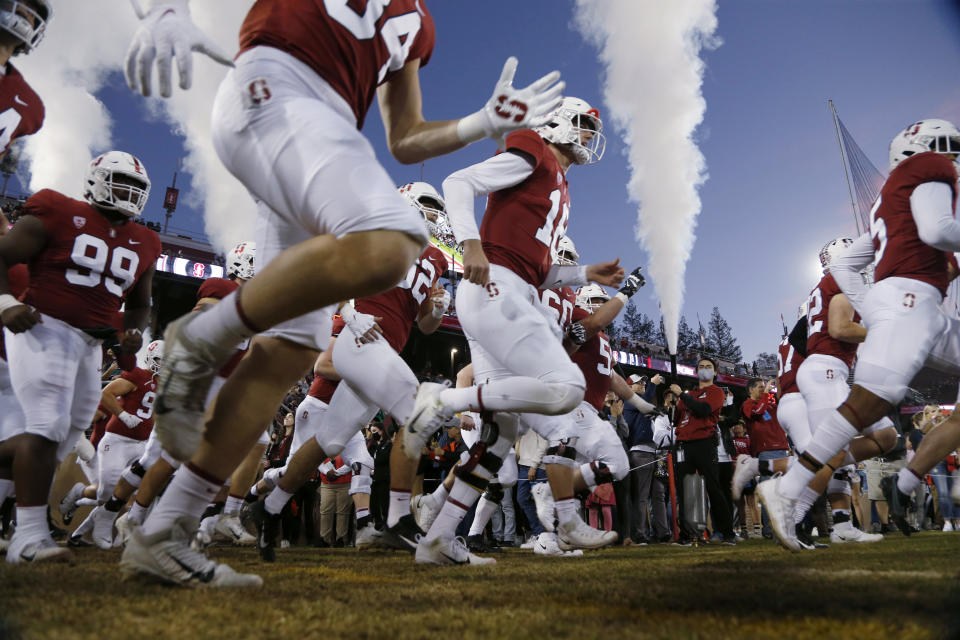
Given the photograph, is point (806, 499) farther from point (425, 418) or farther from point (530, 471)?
point (530, 471)

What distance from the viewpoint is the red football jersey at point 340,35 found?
1.74m

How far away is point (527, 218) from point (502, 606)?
2295 mm

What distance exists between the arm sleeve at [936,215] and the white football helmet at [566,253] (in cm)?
307

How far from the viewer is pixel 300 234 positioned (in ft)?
6.22

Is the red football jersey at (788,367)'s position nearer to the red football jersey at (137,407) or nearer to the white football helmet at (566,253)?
the white football helmet at (566,253)

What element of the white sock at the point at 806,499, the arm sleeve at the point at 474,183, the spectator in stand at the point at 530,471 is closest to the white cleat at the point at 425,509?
the arm sleeve at the point at 474,183

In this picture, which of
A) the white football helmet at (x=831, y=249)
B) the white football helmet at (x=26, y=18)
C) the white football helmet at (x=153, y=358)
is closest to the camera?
the white football helmet at (x=26, y=18)

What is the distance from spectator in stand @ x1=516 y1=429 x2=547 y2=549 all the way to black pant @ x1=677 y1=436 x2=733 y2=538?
160cm

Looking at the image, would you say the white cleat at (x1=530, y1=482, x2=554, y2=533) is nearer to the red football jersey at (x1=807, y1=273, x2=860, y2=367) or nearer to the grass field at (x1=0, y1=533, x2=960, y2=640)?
the red football jersey at (x1=807, y1=273, x2=860, y2=367)

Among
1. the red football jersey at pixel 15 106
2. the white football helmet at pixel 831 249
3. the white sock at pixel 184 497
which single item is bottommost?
the white sock at pixel 184 497

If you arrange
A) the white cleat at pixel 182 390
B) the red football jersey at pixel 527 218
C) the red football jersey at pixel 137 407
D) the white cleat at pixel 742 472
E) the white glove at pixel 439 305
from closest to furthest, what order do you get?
the white cleat at pixel 182 390 < the red football jersey at pixel 527 218 < the white glove at pixel 439 305 < the red football jersey at pixel 137 407 < the white cleat at pixel 742 472

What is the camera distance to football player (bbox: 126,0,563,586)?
1485 mm

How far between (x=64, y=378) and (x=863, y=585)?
3.10m

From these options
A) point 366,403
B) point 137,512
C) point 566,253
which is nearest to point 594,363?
point 566,253
